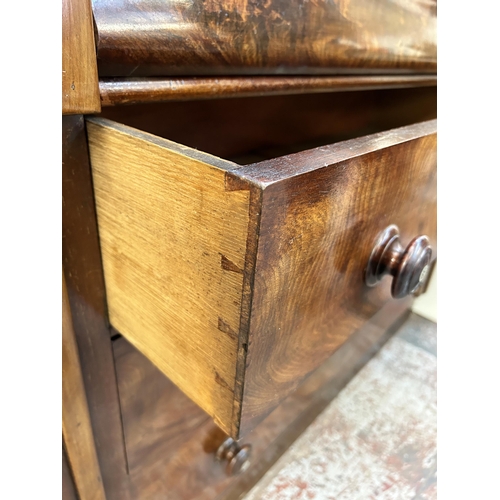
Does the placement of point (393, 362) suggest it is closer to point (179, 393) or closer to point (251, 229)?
point (179, 393)

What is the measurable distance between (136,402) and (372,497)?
14.9 inches

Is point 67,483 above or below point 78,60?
below

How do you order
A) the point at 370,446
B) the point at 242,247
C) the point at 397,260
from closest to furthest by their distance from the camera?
the point at 242,247 < the point at 397,260 < the point at 370,446

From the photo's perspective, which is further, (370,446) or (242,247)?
(370,446)

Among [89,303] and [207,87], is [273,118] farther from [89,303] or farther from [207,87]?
[89,303]

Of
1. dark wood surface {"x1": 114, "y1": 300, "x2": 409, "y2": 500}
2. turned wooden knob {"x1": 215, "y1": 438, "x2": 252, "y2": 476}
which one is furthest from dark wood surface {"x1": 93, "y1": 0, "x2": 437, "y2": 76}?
turned wooden knob {"x1": 215, "y1": 438, "x2": 252, "y2": 476}

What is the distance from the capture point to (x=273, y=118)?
0.49m

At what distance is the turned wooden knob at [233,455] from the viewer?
532mm

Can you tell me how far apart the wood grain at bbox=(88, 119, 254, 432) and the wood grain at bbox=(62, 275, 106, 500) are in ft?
0.16

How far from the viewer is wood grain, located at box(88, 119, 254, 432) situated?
220 mm

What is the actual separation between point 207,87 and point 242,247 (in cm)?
17

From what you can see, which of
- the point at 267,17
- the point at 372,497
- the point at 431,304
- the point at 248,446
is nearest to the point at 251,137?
the point at 267,17

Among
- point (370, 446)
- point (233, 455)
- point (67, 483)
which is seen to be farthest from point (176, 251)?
point (370, 446)

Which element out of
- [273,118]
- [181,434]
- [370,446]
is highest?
[273,118]
